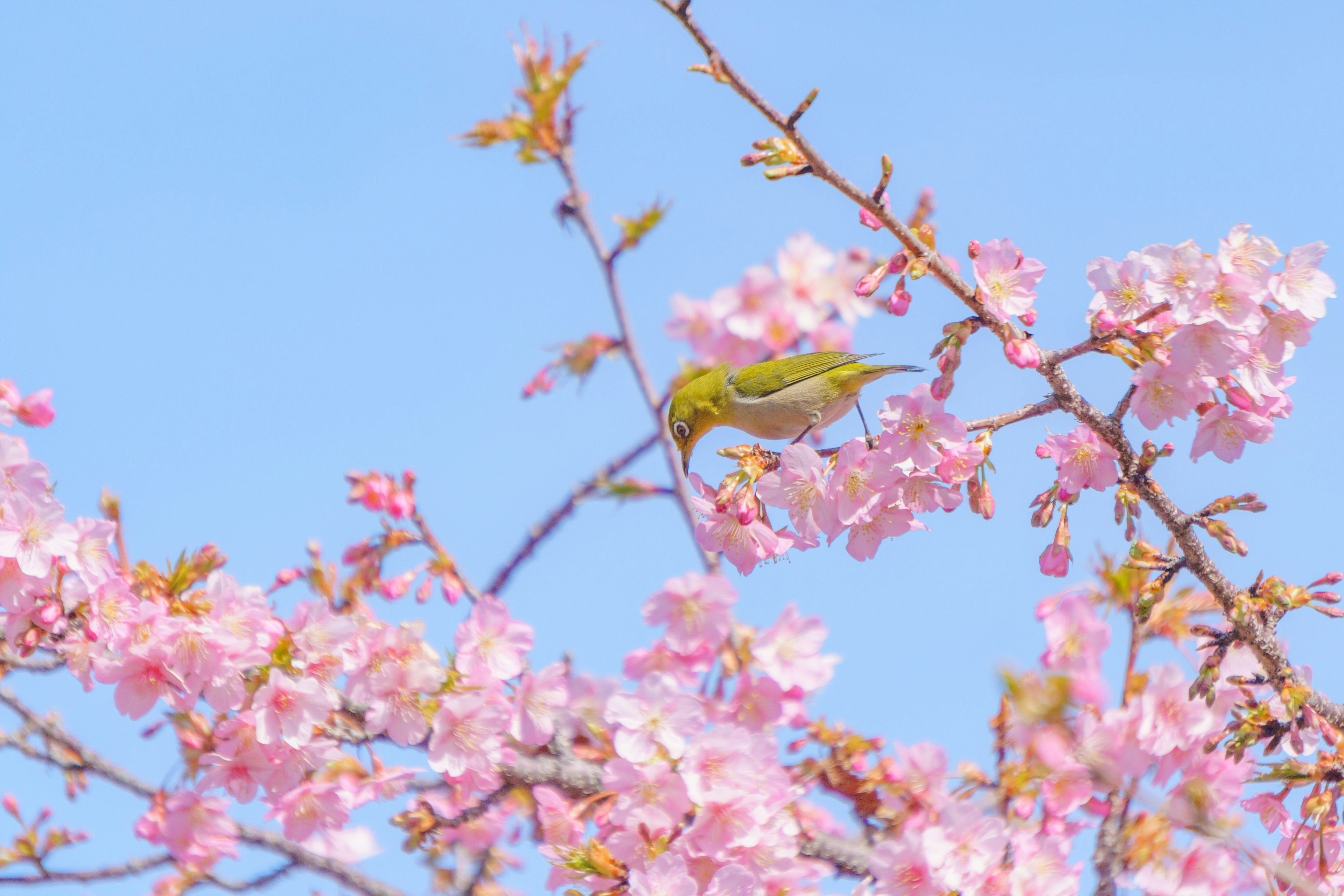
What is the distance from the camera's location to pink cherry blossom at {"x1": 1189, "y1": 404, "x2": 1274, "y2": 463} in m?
3.15

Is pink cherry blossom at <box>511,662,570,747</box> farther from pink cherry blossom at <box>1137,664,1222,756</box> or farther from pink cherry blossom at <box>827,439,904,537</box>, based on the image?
pink cherry blossom at <box>1137,664,1222,756</box>

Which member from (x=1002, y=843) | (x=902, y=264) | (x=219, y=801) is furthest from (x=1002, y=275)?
(x=219, y=801)

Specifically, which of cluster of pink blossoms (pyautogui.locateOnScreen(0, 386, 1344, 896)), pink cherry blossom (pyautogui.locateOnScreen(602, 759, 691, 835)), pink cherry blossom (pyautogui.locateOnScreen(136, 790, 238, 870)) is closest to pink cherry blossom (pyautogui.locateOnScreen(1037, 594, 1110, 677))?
cluster of pink blossoms (pyautogui.locateOnScreen(0, 386, 1344, 896))

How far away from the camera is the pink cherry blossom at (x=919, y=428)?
3.06 metres

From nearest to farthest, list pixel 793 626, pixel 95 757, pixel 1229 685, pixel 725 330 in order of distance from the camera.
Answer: pixel 1229 685, pixel 793 626, pixel 95 757, pixel 725 330

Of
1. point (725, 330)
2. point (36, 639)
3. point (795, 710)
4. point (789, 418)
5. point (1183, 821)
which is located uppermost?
point (725, 330)

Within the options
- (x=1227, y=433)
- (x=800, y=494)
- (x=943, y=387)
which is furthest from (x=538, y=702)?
(x=1227, y=433)

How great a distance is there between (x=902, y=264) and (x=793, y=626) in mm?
1904

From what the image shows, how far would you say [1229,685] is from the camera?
3.35m

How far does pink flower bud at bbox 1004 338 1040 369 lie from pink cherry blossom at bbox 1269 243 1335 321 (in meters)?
0.77

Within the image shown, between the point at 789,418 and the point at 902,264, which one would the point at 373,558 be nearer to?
the point at 789,418

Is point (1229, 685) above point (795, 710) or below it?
below

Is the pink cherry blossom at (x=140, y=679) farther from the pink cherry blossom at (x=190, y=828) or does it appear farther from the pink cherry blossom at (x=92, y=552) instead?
the pink cherry blossom at (x=190, y=828)

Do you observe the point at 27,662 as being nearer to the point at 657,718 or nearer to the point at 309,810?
the point at 309,810
